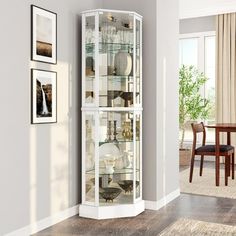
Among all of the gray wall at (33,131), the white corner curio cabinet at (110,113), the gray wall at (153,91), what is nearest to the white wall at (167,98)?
the gray wall at (153,91)

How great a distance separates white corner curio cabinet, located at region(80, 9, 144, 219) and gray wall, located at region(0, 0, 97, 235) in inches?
5.0

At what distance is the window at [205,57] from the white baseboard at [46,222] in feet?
15.6

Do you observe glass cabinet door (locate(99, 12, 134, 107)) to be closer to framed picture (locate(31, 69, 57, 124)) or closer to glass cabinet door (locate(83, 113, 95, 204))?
glass cabinet door (locate(83, 113, 95, 204))

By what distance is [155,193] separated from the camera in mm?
4473

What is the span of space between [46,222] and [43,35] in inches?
68.3

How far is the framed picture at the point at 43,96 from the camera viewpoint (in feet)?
11.9

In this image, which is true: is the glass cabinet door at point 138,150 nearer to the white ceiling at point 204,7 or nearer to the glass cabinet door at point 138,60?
the glass cabinet door at point 138,60

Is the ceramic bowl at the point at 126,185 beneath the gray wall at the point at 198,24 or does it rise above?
beneath

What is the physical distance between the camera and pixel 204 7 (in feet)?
Result: 25.3

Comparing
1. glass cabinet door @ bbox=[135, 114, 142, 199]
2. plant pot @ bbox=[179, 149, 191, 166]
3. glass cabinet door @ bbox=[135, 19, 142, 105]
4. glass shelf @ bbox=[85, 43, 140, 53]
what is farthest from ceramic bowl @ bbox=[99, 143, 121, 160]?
plant pot @ bbox=[179, 149, 191, 166]

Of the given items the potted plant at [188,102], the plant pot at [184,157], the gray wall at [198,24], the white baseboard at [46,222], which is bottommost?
the white baseboard at [46,222]

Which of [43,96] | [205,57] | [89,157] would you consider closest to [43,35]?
[43,96]

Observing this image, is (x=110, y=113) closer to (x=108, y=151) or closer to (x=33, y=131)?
(x=108, y=151)

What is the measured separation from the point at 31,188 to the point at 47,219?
1.32 ft
